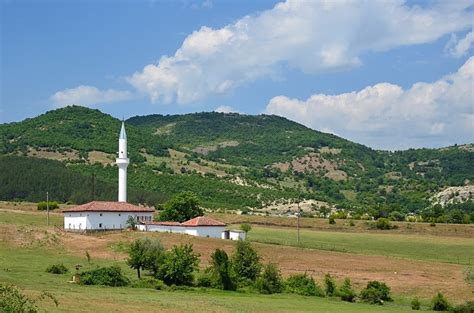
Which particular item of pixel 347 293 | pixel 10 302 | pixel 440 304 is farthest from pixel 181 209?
pixel 10 302

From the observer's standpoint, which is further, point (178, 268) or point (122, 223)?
point (122, 223)

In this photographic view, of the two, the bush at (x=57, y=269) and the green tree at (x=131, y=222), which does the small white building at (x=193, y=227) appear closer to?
the green tree at (x=131, y=222)

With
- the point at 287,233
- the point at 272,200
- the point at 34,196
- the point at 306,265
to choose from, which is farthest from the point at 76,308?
the point at 272,200

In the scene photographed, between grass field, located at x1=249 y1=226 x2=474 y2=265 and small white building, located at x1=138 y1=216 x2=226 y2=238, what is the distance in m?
6.01

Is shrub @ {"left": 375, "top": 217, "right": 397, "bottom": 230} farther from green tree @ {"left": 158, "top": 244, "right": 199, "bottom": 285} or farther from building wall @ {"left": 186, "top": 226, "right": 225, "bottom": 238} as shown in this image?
green tree @ {"left": 158, "top": 244, "right": 199, "bottom": 285}

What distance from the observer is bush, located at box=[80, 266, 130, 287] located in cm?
5991

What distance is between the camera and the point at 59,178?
497 ft

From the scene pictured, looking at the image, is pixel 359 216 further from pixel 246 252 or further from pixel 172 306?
pixel 172 306

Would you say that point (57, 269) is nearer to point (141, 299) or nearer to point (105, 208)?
point (141, 299)

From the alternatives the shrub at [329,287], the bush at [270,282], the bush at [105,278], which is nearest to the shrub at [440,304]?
the shrub at [329,287]

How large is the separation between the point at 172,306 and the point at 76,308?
7473 millimetres

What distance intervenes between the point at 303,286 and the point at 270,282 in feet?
9.49

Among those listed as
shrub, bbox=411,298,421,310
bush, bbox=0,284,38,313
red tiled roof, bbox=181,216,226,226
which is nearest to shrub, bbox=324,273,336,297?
shrub, bbox=411,298,421,310

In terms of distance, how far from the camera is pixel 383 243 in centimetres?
10188
